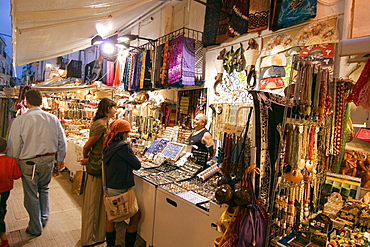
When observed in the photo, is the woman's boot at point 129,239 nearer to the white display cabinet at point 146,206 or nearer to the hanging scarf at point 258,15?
the white display cabinet at point 146,206

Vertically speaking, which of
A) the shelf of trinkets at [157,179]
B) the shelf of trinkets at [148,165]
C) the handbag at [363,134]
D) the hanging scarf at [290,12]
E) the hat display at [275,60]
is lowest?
the shelf of trinkets at [157,179]

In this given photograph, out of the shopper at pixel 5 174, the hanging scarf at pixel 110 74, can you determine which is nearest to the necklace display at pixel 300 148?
the shopper at pixel 5 174

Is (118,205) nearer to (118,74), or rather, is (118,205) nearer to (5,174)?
(5,174)

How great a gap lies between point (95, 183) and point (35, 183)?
2.82 ft

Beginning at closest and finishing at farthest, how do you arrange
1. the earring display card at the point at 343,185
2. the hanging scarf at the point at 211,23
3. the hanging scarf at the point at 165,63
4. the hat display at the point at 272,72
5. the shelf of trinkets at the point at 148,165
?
the earring display card at the point at 343,185 → the hat display at the point at 272,72 → the shelf of trinkets at the point at 148,165 → the hanging scarf at the point at 211,23 → the hanging scarf at the point at 165,63

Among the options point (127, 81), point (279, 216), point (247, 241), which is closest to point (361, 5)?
point (279, 216)

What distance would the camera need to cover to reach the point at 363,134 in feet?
7.72

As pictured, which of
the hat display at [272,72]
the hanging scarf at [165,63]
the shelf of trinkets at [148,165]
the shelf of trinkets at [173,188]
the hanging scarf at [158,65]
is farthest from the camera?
the hanging scarf at [158,65]

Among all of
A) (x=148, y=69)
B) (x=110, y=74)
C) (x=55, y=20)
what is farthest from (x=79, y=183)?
(x=110, y=74)

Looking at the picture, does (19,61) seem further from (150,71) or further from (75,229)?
(75,229)

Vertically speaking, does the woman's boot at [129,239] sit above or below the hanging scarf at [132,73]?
below

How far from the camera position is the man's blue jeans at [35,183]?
9.60ft

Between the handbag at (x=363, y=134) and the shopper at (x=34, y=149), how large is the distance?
144 inches

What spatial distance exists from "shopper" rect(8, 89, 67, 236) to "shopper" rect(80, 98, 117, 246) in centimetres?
59
